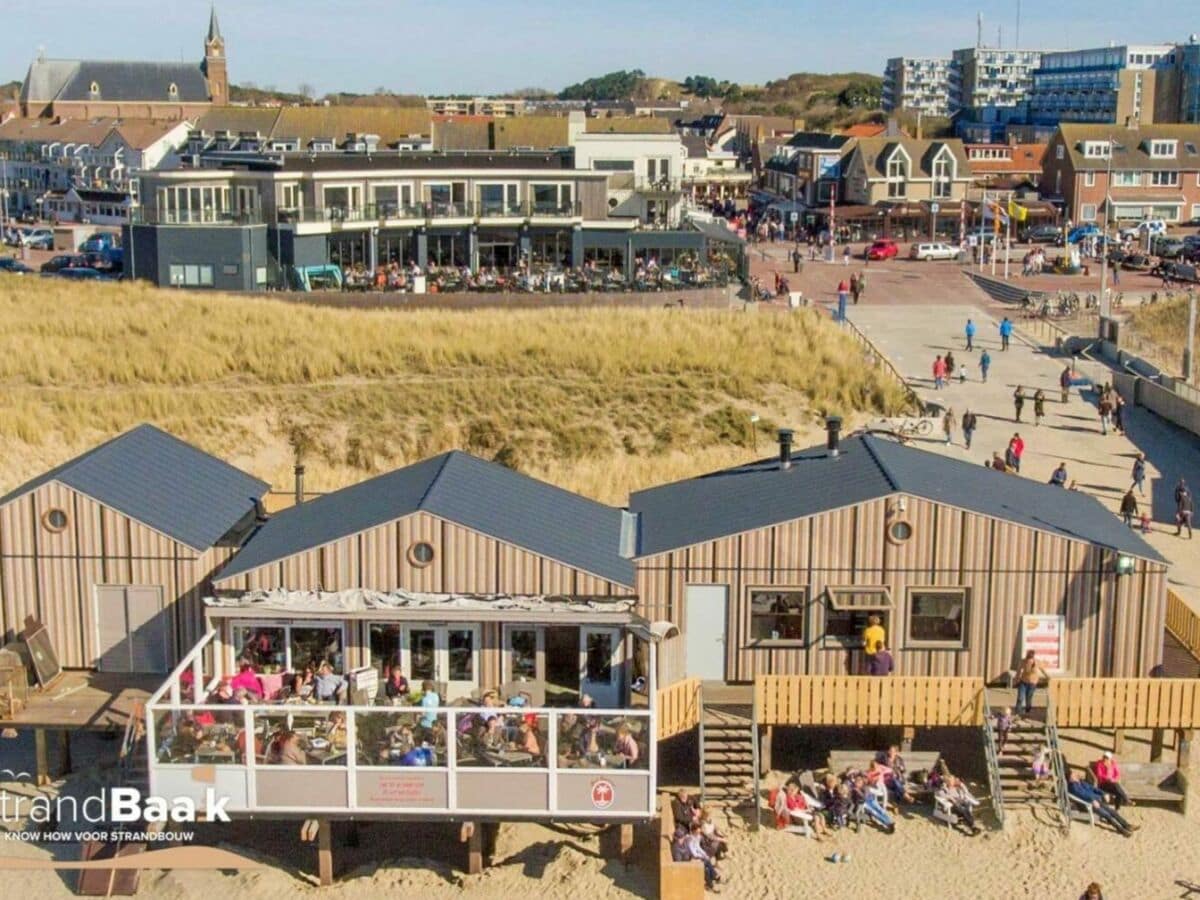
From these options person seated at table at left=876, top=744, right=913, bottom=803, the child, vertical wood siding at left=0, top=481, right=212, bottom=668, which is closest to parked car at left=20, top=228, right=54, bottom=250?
vertical wood siding at left=0, top=481, right=212, bottom=668

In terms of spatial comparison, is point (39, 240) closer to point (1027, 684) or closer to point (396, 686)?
point (396, 686)

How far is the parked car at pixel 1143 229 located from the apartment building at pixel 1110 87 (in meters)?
64.2

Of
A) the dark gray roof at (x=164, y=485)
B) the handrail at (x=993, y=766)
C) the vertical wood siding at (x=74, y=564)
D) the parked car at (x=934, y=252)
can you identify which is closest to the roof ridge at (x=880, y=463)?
the handrail at (x=993, y=766)

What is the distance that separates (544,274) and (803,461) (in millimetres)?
31312

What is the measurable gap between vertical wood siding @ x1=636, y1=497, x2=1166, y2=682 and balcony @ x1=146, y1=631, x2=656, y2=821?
273 cm

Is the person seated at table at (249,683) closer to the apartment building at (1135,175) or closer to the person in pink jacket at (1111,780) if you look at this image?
the person in pink jacket at (1111,780)

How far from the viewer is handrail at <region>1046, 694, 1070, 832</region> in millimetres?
16708

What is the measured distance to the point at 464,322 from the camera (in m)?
43.5

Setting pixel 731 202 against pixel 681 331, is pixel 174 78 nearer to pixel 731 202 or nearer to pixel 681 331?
pixel 731 202

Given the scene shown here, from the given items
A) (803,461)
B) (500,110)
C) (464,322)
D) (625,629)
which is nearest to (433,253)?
(464,322)

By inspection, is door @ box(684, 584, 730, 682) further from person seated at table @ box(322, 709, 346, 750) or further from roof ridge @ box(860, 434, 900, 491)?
person seated at table @ box(322, 709, 346, 750)

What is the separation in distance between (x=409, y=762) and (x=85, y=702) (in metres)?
4.41

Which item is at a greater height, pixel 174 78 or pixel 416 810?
pixel 174 78

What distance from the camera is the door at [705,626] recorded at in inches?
709
